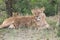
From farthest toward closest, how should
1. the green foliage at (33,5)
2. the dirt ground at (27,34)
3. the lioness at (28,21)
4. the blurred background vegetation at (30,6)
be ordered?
the green foliage at (33,5), the blurred background vegetation at (30,6), the lioness at (28,21), the dirt ground at (27,34)

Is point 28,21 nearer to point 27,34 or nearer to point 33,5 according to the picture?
point 27,34

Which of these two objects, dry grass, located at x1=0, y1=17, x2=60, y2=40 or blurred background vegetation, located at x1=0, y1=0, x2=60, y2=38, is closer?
dry grass, located at x1=0, y1=17, x2=60, y2=40

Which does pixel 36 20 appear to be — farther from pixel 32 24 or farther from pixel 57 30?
pixel 57 30

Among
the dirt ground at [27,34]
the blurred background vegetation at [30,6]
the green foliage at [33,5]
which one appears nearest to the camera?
the dirt ground at [27,34]

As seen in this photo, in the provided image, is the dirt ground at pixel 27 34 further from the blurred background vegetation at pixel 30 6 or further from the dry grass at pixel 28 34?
the blurred background vegetation at pixel 30 6

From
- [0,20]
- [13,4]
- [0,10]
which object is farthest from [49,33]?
[0,10]

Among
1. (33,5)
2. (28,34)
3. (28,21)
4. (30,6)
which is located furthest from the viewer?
(33,5)

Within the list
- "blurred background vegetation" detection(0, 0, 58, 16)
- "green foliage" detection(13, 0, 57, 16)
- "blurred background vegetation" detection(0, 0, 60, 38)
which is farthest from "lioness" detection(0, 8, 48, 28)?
"green foliage" detection(13, 0, 57, 16)

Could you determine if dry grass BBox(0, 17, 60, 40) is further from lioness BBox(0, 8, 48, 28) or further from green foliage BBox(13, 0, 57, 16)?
green foliage BBox(13, 0, 57, 16)

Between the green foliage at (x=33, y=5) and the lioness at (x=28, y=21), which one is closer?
→ the lioness at (x=28, y=21)

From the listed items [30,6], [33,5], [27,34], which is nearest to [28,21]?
[27,34]

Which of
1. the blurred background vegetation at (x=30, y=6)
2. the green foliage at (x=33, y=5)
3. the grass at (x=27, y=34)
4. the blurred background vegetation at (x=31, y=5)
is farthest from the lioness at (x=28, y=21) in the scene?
the green foliage at (x=33, y=5)

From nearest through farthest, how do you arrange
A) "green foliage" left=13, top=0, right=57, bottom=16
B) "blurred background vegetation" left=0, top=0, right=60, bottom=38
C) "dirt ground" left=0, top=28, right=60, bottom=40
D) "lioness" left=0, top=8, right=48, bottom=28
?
"dirt ground" left=0, top=28, right=60, bottom=40, "lioness" left=0, top=8, right=48, bottom=28, "blurred background vegetation" left=0, top=0, right=60, bottom=38, "green foliage" left=13, top=0, right=57, bottom=16

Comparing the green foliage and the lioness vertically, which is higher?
the lioness
